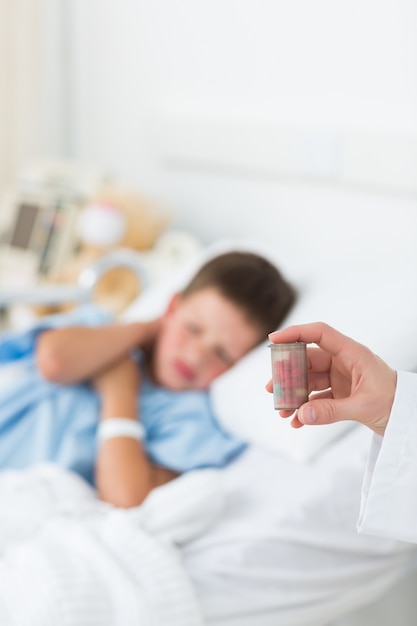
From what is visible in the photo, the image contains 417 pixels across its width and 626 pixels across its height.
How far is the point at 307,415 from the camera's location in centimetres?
78

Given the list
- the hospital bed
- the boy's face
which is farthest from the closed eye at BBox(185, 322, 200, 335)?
the hospital bed

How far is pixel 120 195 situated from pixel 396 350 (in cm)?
132

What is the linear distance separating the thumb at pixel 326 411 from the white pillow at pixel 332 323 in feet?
0.86

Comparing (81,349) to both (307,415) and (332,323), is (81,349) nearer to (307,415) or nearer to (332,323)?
(332,323)

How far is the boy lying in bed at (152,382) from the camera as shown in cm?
152

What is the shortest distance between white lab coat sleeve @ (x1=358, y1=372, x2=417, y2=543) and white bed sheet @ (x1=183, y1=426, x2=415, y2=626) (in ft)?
1.22

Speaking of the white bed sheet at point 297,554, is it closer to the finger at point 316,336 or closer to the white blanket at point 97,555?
the white blanket at point 97,555

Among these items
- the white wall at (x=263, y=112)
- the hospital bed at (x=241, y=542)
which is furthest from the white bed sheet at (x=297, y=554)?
the white wall at (x=263, y=112)

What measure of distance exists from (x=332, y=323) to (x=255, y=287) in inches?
19.6

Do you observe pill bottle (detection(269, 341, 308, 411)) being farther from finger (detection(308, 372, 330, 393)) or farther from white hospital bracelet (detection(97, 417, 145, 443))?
white hospital bracelet (detection(97, 417, 145, 443))

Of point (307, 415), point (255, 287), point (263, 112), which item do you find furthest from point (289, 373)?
point (263, 112)

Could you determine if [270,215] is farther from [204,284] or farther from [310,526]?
[310,526]

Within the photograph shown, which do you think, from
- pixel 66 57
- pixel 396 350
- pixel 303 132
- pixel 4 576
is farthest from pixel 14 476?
pixel 66 57

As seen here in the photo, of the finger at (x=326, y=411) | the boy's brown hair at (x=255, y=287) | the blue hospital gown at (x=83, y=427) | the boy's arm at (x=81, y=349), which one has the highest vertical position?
the finger at (x=326, y=411)
